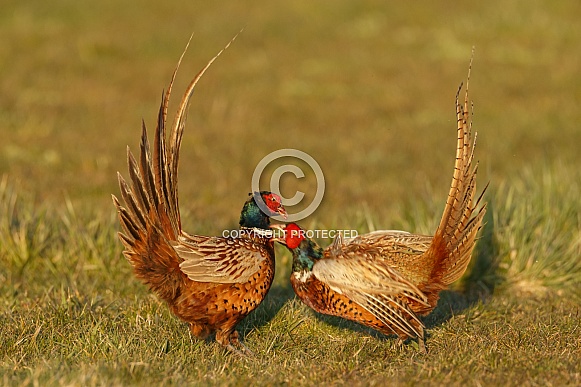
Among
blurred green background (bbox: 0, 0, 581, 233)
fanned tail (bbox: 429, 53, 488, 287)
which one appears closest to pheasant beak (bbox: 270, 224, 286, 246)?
fanned tail (bbox: 429, 53, 488, 287)

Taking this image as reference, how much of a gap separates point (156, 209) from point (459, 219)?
6.21ft

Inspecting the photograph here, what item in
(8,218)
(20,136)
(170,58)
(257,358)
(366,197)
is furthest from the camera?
(170,58)

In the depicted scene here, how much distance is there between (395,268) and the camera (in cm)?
530

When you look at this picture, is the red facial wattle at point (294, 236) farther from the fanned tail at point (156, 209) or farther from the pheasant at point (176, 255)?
the fanned tail at point (156, 209)

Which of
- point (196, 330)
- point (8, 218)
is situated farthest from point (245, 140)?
point (196, 330)

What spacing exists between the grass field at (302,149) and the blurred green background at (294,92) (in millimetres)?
49

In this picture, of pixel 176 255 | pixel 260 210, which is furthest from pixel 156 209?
pixel 260 210

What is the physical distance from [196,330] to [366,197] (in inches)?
197

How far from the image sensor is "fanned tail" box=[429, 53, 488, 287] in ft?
16.6

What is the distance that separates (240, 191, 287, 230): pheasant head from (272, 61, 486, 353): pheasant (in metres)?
0.17

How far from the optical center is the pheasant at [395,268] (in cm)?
Answer: 509

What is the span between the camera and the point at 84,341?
16.9 ft

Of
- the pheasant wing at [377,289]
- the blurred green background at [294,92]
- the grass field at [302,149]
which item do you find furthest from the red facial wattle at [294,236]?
the blurred green background at [294,92]

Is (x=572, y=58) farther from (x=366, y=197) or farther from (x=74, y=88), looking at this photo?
(x=74, y=88)
